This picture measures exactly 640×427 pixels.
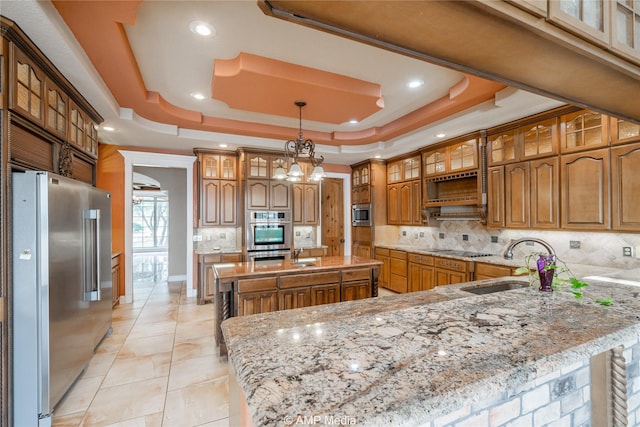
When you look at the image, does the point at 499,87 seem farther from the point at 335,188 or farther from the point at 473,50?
the point at 335,188

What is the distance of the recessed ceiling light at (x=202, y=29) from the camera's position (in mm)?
2154

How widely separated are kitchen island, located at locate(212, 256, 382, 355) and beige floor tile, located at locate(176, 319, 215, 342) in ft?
1.95

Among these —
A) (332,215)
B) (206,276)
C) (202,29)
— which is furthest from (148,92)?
(332,215)

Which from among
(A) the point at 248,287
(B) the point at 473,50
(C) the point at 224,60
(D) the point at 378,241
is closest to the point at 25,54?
(C) the point at 224,60

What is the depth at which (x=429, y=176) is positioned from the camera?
487 centimetres

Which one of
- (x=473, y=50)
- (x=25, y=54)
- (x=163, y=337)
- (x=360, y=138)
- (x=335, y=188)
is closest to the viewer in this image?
(x=473, y=50)

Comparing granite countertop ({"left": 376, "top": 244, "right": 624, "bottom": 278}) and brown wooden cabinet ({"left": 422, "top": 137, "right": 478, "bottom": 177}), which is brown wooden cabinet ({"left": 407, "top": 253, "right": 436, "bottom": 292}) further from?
brown wooden cabinet ({"left": 422, "top": 137, "right": 478, "bottom": 177})

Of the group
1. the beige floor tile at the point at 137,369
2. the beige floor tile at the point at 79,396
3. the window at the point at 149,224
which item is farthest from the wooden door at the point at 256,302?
Answer: the window at the point at 149,224

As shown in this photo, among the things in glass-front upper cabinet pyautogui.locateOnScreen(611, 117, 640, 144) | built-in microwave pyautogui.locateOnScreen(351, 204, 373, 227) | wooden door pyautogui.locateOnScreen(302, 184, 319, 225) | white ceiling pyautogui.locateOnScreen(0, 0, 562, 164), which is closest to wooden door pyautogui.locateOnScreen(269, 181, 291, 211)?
wooden door pyautogui.locateOnScreen(302, 184, 319, 225)

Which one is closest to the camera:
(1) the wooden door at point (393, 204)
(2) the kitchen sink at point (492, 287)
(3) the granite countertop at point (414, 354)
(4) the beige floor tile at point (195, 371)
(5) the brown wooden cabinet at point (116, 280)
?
(3) the granite countertop at point (414, 354)

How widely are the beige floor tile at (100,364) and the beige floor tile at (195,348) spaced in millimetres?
543

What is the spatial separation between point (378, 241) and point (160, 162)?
164 inches

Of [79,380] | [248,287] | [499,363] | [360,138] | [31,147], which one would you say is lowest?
[79,380]

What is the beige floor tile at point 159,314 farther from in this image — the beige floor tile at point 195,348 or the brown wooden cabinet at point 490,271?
the brown wooden cabinet at point 490,271
